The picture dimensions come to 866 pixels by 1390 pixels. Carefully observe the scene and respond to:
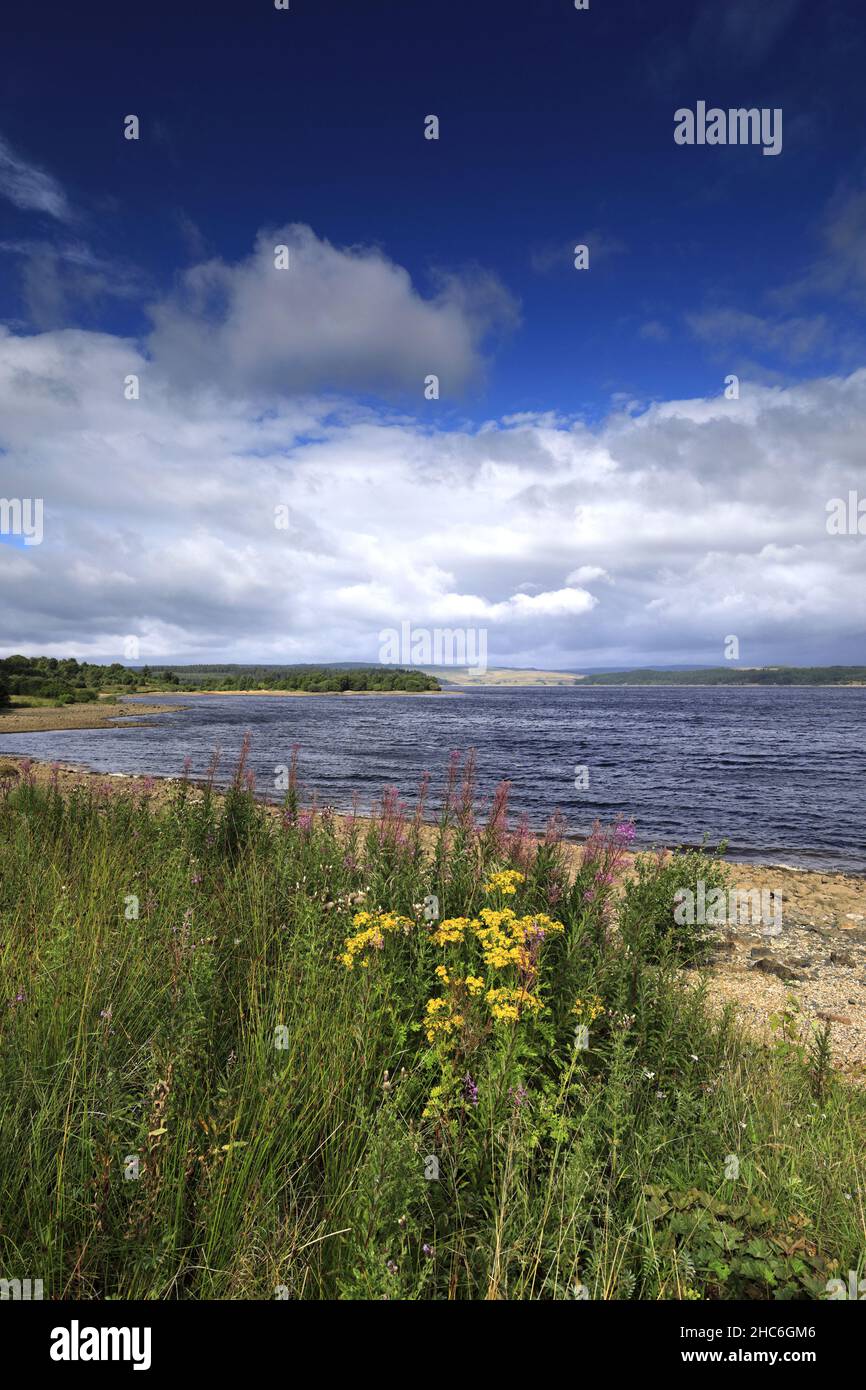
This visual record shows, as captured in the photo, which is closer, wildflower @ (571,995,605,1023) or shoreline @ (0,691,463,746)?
Result: wildflower @ (571,995,605,1023)

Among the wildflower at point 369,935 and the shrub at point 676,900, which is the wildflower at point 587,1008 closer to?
the wildflower at point 369,935

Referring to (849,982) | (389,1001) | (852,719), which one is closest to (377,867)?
(389,1001)

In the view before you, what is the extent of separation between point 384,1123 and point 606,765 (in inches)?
1530

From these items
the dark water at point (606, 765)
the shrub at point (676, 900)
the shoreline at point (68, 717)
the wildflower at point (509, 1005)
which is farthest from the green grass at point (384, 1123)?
the shoreline at point (68, 717)

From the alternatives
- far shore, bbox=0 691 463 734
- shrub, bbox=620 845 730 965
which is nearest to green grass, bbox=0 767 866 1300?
shrub, bbox=620 845 730 965

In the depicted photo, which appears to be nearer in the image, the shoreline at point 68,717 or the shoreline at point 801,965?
the shoreline at point 801,965

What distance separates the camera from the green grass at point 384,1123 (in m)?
2.51

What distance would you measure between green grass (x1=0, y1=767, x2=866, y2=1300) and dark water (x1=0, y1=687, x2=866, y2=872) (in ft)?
19.1

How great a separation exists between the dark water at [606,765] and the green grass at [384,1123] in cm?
583

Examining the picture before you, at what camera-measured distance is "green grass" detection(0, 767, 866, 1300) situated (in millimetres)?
2514

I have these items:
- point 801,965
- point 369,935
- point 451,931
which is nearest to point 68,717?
point 801,965

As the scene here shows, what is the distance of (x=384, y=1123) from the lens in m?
2.49

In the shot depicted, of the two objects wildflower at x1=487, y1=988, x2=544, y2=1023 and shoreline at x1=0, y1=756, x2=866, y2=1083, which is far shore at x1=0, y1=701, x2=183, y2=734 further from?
wildflower at x1=487, y1=988, x2=544, y2=1023
